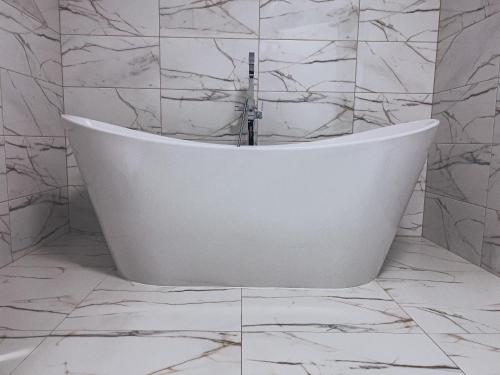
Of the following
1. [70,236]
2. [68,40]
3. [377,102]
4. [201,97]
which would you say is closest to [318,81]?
[377,102]

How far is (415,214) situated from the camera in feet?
6.24

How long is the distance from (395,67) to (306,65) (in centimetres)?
47

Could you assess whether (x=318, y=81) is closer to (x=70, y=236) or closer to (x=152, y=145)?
(x=152, y=145)

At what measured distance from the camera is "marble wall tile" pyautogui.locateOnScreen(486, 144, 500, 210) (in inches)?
51.4

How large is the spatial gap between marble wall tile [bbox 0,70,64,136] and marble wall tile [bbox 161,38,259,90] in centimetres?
55

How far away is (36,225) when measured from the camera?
1581mm

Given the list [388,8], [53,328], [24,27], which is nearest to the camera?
[53,328]

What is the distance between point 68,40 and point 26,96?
47cm

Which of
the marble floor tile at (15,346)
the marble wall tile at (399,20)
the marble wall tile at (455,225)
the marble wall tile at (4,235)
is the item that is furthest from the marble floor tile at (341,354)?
the marble wall tile at (399,20)

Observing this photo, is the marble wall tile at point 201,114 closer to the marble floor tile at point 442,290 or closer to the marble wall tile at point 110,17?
the marble wall tile at point 110,17

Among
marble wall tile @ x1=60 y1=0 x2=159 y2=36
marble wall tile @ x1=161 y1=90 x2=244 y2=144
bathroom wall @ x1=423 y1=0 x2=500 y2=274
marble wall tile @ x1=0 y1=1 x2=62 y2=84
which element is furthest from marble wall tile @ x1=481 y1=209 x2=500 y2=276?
marble wall tile @ x1=0 y1=1 x2=62 y2=84

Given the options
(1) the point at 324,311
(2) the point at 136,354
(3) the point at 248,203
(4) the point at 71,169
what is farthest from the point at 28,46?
(1) the point at 324,311

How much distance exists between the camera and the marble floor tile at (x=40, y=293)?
0.92 meters

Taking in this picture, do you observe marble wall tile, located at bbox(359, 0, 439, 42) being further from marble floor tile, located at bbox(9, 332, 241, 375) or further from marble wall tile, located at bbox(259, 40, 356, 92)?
marble floor tile, located at bbox(9, 332, 241, 375)
